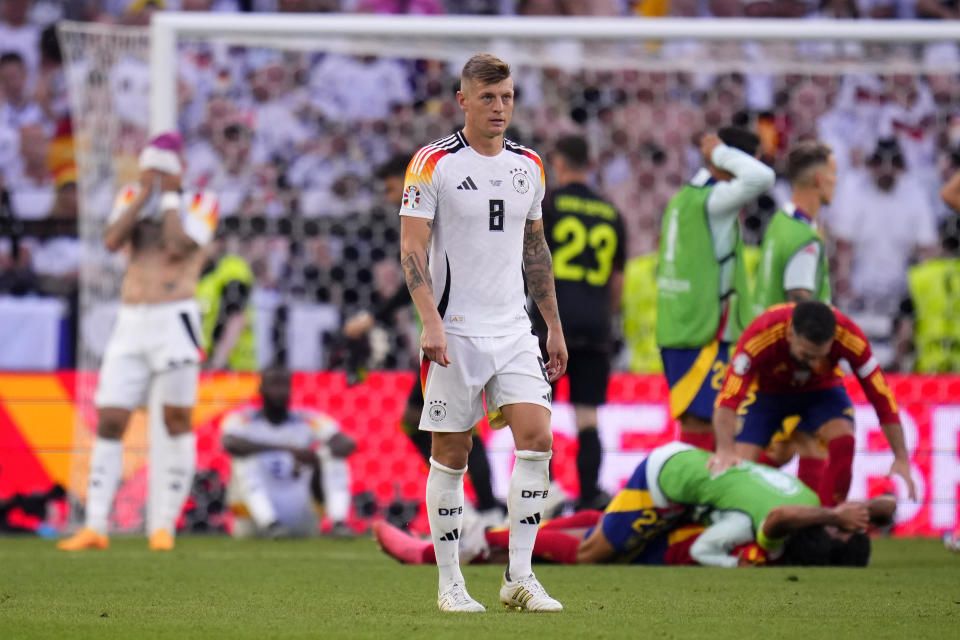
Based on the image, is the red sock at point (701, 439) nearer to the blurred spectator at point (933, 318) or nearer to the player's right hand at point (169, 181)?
the blurred spectator at point (933, 318)

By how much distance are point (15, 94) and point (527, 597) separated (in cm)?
1133

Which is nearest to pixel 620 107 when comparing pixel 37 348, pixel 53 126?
pixel 37 348

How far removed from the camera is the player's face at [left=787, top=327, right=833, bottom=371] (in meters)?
6.84

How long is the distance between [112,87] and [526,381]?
23.3 feet

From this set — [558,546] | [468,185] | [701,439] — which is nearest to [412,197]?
[468,185]

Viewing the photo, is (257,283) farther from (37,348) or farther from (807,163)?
(807,163)

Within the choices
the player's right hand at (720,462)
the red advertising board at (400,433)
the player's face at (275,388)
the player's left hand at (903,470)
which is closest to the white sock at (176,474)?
the player's face at (275,388)

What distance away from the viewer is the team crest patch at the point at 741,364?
702 cm

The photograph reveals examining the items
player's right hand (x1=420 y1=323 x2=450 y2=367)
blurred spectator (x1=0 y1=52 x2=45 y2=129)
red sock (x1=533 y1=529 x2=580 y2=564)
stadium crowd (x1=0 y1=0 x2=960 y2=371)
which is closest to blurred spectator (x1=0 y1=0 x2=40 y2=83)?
blurred spectator (x1=0 y1=52 x2=45 y2=129)

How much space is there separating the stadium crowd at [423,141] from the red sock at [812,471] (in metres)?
3.19

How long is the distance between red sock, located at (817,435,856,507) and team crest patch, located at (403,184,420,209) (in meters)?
3.35

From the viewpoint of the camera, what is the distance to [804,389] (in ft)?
24.9

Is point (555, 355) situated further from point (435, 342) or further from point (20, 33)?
point (20, 33)

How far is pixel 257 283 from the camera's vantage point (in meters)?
12.3
